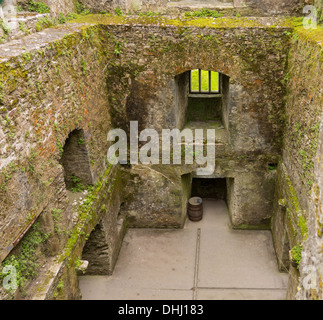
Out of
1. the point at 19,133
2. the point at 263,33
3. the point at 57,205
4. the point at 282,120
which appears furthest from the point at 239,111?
the point at 19,133

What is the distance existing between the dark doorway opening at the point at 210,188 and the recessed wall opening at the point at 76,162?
4.35 metres

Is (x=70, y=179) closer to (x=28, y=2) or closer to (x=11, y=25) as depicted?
(x=11, y=25)

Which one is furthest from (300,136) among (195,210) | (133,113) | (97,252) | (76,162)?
(97,252)

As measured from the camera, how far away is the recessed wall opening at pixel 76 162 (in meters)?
5.94

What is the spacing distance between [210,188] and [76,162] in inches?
193

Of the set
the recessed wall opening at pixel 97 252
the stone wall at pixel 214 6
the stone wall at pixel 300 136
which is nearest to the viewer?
the stone wall at pixel 300 136

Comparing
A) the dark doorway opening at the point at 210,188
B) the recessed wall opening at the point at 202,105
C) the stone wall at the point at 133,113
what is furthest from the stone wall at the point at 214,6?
the dark doorway opening at the point at 210,188

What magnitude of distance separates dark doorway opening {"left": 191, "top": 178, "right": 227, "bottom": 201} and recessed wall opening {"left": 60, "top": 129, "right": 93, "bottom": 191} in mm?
4346

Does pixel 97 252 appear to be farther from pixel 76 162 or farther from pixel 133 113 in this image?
pixel 133 113

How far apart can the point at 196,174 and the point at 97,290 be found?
3458 mm

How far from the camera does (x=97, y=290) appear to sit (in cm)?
708

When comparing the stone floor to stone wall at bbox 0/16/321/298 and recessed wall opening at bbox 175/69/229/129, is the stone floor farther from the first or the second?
recessed wall opening at bbox 175/69/229/129

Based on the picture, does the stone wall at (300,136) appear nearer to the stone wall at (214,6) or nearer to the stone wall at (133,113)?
the stone wall at (133,113)

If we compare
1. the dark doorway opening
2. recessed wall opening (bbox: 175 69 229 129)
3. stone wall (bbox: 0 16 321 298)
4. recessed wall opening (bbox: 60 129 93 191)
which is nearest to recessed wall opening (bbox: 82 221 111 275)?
stone wall (bbox: 0 16 321 298)
